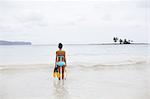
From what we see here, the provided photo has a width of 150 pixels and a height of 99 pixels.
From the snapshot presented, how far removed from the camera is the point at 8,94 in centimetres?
616

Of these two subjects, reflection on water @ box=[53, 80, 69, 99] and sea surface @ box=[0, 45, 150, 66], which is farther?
sea surface @ box=[0, 45, 150, 66]

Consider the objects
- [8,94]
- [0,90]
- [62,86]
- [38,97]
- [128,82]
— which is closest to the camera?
[38,97]

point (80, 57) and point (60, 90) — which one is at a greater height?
point (60, 90)

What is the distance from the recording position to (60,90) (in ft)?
21.5

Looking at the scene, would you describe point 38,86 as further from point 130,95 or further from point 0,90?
point 130,95

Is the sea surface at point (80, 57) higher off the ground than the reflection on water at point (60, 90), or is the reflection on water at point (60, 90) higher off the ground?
the reflection on water at point (60, 90)

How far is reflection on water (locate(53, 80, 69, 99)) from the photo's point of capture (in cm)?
584

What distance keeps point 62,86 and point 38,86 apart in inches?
25.5

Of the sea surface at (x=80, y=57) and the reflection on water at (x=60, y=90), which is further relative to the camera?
the sea surface at (x=80, y=57)

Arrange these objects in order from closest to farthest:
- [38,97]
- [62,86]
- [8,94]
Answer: [38,97] < [8,94] < [62,86]

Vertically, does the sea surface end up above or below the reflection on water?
below

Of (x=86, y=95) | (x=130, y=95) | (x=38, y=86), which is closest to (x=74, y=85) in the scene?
(x=38, y=86)

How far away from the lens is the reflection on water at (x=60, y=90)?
19.2ft

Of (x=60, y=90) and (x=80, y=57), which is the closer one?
(x=60, y=90)
